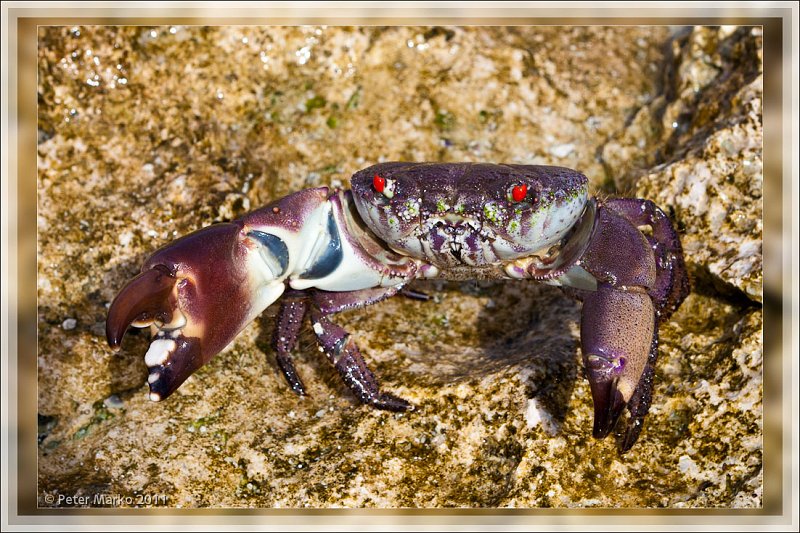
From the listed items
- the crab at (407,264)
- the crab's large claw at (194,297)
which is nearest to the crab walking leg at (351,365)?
the crab at (407,264)

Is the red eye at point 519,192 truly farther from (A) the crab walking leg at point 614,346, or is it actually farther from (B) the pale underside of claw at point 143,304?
(B) the pale underside of claw at point 143,304

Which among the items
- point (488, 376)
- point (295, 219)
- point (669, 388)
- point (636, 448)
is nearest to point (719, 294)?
point (669, 388)

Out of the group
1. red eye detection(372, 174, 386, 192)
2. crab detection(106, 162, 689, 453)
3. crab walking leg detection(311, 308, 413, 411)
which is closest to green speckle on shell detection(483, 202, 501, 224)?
crab detection(106, 162, 689, 453)

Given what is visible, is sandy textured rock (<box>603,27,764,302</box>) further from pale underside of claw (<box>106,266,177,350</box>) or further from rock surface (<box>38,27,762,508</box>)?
pale underside of claw (<box>106,266,177,350</box>)

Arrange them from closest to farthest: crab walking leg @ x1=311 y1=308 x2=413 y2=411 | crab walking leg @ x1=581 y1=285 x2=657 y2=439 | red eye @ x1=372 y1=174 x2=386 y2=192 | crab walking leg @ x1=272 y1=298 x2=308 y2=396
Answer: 1. crab walking leg @ x1=581 y1=285 x2=657 y2=439
2. red eye @ x1=372 y1=174 x2=386 y2=192
3. crab walking leg @ x1=311 y1=308 x2=413 y2=411
4. crab walking leg @ x1=272 y1=298 x2=308 y2=396

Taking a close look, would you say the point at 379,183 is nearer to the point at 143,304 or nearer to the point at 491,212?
the point at 491,212

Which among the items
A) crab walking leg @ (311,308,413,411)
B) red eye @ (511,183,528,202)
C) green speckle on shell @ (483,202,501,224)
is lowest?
crab walking leg @ (311,308,413,411)

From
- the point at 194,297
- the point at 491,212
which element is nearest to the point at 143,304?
the point at 194,297
